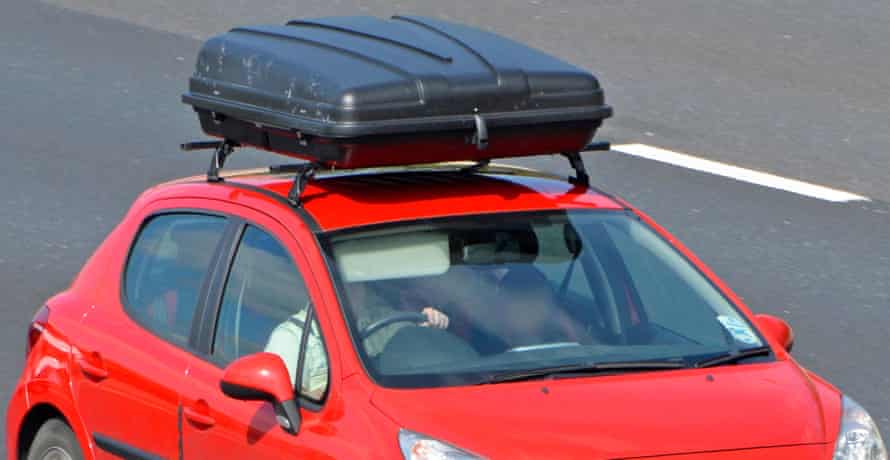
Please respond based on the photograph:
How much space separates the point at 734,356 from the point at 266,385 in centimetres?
155

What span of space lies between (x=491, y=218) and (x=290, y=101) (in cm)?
79

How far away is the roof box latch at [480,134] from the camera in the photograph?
5.93 m

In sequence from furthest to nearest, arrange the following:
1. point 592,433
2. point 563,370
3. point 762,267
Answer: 1. point 762,267
2. point 563,370
3. point 592,433

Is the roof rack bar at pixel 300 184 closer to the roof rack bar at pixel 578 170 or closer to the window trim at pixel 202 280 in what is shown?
the window trim at pixel 202 280

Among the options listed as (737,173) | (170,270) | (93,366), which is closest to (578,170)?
(170,270)

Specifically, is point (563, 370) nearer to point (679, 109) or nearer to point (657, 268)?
point (657, 268)

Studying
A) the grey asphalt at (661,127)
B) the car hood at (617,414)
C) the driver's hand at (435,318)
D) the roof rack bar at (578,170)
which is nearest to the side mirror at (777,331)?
the car hood at (617,414)

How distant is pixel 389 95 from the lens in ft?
19.1

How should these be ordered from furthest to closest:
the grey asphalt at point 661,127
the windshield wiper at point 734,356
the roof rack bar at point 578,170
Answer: the grey asphalt at point 661,127, the roof rack bar at point 578,170, the windshield wiper at point 734,356

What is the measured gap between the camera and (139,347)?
21.0ft

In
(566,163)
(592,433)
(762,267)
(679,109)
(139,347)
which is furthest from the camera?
(679,109)

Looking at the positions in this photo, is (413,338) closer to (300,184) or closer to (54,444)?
(300,184)

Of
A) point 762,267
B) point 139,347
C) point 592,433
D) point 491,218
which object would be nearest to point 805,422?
point 592,433

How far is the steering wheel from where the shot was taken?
5.62 m
